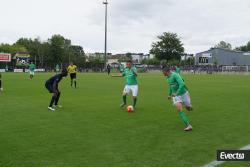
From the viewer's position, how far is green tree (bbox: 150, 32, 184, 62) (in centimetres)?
11075

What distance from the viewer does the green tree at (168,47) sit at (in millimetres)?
110750

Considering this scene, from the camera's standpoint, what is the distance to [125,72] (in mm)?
14156

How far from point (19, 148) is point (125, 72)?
23.9 ft

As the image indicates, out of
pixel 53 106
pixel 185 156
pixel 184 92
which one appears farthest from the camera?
pixel 53 106

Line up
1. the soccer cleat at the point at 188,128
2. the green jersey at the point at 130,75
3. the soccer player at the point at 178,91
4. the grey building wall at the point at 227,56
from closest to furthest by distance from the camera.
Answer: the soccer cleat at the point at 188,128 < the soccer player at the point at 178,91 < the green jersey at the point at 130,75 < the grey building wall at the point at 227,56

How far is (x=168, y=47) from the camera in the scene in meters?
111

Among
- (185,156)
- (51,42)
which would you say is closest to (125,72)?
(185,156)

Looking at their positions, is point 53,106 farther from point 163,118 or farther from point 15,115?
point 163,118

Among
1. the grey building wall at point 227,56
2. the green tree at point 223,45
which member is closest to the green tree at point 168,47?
the grey building wall at point 227,56

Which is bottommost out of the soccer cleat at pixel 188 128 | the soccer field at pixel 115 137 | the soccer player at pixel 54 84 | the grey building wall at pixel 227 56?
the soccer field at pixel 115 137

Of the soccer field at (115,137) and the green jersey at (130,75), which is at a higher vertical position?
the green jersey at (130,75)

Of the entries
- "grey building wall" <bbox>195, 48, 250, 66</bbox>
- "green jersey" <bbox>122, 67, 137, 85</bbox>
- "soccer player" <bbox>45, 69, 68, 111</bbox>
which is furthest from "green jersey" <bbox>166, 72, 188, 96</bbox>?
"grey building wall" <bbox>195, 48, 250, 66</bbox>

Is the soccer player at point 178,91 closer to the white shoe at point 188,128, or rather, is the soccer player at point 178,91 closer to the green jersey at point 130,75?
the white shoe at point 188,128

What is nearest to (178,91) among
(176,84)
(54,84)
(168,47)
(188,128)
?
(176,84)
